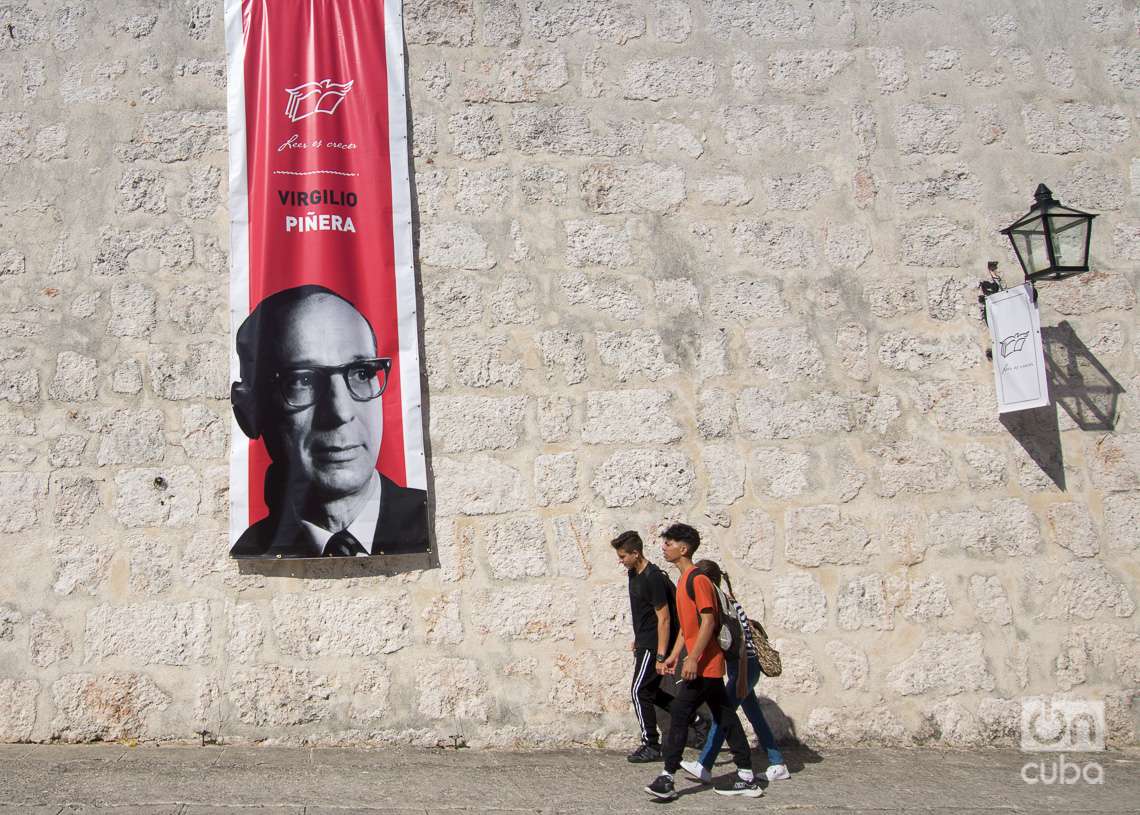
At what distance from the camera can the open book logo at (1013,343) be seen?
16.8 ft

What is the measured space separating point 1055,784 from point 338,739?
11.6ft

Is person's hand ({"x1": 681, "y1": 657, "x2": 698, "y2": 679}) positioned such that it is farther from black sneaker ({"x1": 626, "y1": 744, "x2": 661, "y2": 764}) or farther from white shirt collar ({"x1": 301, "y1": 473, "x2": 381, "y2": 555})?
white shirt collar ({"x1": 301, "y1": 473, "x2": 381, "y2": 555})

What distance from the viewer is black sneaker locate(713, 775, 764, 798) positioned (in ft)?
14.0

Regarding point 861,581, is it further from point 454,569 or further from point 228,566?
point 228,566

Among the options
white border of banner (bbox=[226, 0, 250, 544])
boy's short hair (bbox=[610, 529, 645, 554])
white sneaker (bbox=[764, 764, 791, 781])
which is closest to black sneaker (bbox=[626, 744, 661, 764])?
white sneaker (bbox=[764, 764, 791, 781])

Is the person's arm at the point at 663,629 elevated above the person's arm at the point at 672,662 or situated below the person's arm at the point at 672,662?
above

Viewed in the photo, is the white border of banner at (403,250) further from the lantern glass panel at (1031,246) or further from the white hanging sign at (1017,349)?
the lantern glass panel at (1031,246)

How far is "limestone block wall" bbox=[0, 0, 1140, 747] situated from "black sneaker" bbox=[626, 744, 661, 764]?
241 millimetres

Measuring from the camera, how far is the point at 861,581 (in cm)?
515

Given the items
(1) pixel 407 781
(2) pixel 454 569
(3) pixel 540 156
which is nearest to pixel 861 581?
(2) pixel 454 569

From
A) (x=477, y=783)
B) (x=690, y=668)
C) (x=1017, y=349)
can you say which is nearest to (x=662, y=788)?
(x=690, y=668)

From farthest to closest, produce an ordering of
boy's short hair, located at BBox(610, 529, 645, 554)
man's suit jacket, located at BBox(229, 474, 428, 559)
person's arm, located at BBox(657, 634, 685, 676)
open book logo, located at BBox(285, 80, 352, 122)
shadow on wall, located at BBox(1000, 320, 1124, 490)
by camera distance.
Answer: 1. shadow on wall, located at BBox(1000, 320, 1124, 490)
2. open book logo, located at BBox(285, 80, 352, 122)
3. man's suit jacket, located at BBox(229, 474, 428, 559)
4. boy's short hair, located at BBox(610, 529, 645, 554)
5. person's arm, located at BBox(657, 634, 685, 676)

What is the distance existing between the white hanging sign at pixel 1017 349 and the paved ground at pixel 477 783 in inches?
74.3

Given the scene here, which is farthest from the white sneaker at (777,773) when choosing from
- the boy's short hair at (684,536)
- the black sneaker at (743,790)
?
the boy's short hair at (684,536)
